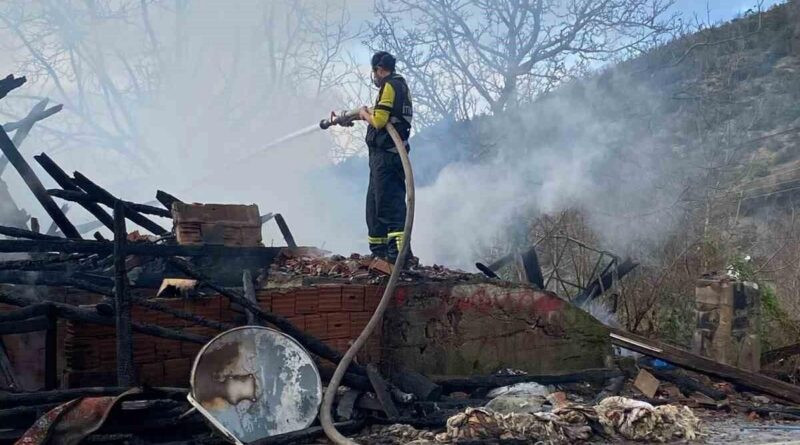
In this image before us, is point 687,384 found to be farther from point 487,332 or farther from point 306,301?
point 306,301

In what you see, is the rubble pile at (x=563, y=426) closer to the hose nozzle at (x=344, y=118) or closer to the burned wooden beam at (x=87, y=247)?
the burned wooden beam at (x=87, y=247)

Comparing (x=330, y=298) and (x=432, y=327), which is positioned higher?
(x=330, y=298)

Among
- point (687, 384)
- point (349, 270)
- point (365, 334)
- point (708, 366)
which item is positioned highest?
point (349, 270)

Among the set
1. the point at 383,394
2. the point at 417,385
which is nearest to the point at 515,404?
the point at 417,385

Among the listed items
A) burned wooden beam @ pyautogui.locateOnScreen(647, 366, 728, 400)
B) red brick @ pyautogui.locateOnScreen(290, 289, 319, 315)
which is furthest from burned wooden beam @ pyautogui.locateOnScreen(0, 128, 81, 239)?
burned wooden beam @ pyautogui.locateOnScreen(647, 366, 728, 400)

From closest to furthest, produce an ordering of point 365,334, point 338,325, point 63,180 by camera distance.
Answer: point 365,334 < point 338,325 < point 63,180

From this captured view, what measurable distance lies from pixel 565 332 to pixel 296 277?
7.96ft

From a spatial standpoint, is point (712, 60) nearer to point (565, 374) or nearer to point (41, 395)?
point (565, 374)

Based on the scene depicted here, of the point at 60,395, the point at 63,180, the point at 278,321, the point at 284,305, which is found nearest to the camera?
the point at 60,395

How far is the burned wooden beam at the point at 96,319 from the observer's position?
456cm

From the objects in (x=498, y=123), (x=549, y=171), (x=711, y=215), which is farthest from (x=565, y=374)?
(x=498, y=123)

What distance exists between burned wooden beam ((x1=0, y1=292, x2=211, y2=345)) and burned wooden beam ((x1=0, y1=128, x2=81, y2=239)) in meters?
1.33

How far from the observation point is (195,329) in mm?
5289

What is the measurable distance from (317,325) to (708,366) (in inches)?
143
